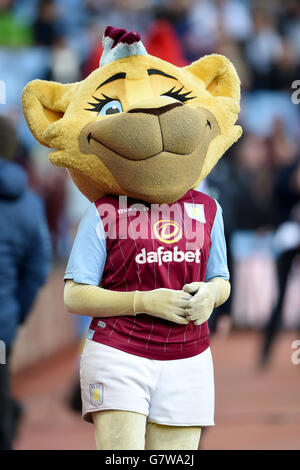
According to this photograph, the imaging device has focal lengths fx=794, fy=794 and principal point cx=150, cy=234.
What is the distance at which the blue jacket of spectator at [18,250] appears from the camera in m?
3.60

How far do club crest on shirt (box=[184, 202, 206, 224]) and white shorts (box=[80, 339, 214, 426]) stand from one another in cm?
46

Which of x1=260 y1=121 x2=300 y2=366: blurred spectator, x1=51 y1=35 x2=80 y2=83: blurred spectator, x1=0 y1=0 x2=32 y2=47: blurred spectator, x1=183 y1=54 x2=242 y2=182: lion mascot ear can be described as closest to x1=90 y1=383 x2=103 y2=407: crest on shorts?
x1=183 y1=54 x2=242 y2=182: lion mascot ear

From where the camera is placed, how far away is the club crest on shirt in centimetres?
265

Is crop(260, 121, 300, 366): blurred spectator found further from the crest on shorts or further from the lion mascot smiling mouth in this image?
the crest on shorts

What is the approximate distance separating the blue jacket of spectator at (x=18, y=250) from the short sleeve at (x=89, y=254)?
107cm

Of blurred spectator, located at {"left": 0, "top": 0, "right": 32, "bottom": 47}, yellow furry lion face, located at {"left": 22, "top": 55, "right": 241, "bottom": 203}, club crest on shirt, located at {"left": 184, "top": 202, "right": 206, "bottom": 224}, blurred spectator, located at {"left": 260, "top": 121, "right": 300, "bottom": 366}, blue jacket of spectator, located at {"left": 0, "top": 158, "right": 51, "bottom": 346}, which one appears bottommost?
blurred spectator, located at {"left": 260, "top": 121, "right": 300, "bottom": 366}

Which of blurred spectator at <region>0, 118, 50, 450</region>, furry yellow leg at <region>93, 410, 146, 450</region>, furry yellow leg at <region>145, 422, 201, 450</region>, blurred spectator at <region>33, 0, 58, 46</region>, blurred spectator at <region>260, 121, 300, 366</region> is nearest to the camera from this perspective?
furry yellow leg at <region>93, 410, 146, 450</region>

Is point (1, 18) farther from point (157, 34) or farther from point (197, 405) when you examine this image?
point (197, 405)

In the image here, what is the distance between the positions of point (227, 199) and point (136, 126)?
5.97 ft

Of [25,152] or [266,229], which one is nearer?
[266,229]

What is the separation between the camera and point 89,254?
2.58m

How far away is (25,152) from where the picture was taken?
27.7 ft
